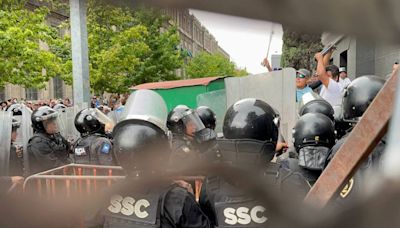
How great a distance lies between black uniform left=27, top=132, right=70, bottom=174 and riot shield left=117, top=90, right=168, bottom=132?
275 centimetres

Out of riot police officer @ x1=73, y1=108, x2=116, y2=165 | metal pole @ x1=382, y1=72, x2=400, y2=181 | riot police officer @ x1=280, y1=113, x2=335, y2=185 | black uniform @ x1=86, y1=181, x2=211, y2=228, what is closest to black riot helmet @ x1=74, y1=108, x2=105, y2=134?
riot police officer @ x1=73, y1=108, x2=116, y2=165

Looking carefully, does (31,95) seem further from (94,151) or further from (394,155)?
(394,155)

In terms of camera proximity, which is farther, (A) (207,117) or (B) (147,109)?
(A) (207,117)

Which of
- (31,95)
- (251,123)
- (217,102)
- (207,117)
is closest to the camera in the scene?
(251,123)

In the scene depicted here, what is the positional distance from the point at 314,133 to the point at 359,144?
101 inches

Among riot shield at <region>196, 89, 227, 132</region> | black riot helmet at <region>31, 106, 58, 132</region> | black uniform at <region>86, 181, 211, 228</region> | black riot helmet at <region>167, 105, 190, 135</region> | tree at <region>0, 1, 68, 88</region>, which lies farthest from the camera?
tree at <region>0, 1, 68, 88</region>

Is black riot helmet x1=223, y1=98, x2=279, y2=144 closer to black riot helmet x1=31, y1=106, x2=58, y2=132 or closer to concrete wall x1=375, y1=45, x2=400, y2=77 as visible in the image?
concrete wall x1=375, y1=45, x2=400, y2=77

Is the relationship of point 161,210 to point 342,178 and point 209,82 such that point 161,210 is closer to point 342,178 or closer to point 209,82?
point 342,178

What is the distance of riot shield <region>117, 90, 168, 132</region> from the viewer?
2904mm

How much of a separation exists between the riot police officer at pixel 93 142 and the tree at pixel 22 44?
6.32m

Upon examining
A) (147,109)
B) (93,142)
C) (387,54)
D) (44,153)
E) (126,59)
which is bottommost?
(44,153)

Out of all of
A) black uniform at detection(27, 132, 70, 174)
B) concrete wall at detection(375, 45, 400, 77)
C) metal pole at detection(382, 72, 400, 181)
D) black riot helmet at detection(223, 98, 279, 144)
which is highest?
concrete wall at detection(375, 45, 400, 77)

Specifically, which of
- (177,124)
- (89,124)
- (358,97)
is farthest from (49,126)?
(358,97)

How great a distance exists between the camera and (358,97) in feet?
11.6
